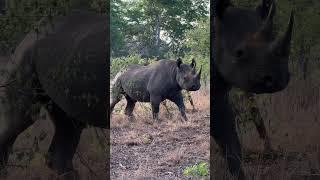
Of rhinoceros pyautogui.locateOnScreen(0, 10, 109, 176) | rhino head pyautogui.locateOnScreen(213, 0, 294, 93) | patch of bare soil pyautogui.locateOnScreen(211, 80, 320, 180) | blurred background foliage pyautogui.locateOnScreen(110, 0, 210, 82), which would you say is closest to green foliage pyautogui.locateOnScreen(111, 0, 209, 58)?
blurred background foliage pyautogui.locateOnScreen(110, 0, 210, 82)

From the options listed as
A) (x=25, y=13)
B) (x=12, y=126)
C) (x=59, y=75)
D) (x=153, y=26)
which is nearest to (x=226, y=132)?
(x=153, y=26)

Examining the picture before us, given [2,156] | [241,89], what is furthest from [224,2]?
[2,156]

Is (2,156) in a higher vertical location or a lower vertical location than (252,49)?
lower

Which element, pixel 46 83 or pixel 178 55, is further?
pixel 178 55

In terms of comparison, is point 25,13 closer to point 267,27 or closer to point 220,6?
point 220,6

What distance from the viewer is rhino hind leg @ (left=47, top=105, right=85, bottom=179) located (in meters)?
2.80

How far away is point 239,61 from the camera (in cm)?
292

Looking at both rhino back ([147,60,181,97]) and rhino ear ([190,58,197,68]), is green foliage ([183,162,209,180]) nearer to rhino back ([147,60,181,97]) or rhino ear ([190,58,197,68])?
rhino back ([147,60,181,97])

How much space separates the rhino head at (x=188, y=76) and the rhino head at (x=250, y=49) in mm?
447

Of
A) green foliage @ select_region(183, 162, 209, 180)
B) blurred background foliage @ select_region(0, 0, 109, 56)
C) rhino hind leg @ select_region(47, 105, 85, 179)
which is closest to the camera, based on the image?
blurred background foliage @ select_region(0, 0, 109, 56)

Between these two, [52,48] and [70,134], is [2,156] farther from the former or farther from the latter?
[52,48]

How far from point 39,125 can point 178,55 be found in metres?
1.17

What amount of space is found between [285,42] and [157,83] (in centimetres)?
108

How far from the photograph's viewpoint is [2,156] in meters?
2.76
